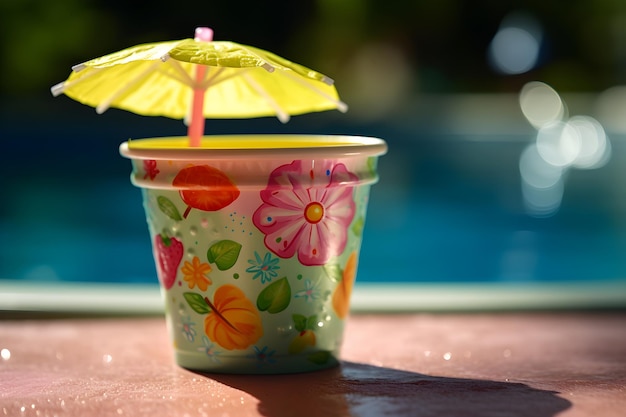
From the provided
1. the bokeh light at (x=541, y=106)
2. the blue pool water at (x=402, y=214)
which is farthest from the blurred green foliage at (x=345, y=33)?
the blue pool water at (x=402, y=214)

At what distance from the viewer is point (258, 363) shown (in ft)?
5.91

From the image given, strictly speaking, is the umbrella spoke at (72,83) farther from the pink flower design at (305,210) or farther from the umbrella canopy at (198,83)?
the pink flower design at (305,210)

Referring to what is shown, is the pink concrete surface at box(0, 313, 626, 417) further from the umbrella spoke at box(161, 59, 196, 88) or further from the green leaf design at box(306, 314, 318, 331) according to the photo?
the umbrella spoke at box(161, 59, 196, 88)

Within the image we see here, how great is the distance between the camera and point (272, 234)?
1729 mm

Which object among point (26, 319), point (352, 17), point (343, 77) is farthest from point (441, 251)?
point (352, 17)

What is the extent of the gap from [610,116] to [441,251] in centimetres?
394

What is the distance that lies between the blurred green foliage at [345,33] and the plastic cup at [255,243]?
23.5 feet

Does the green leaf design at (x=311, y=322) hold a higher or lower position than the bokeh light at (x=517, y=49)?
lower

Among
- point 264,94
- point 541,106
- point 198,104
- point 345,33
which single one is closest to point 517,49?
point 541,106

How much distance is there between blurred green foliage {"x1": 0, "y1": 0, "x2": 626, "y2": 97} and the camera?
8.95 m

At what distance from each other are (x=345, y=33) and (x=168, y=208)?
317 inches

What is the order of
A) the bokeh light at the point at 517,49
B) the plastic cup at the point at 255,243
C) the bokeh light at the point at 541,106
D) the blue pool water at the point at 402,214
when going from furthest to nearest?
the bokeh light at the point at 517,49
the bokeh light at the point at 541,106
the blue pool water at the point at 402,214
the plastic cup at the point at 255,243

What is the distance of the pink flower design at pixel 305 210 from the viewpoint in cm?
172

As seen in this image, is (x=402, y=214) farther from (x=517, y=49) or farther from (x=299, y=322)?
(x=517, y=49)
